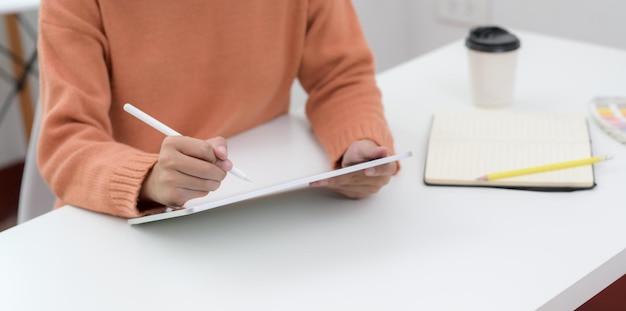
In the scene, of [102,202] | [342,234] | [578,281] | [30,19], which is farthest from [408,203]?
[30,19]

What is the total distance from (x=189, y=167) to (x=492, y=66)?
499mm

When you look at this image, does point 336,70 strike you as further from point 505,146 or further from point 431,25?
point 431,25

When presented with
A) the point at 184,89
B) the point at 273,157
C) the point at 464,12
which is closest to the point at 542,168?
the point at 273,157

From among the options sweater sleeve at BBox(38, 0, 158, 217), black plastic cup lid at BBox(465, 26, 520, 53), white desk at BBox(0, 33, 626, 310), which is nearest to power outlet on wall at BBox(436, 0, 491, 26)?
A: black plastic cup lid at BBox(465, 26, 520, 53)

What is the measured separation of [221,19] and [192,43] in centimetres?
5

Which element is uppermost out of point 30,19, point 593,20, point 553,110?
point 553,110

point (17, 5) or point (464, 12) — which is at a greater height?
point (17, 5)

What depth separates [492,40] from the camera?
1.09 meters

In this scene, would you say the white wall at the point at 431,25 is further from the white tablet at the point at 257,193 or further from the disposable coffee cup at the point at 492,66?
the white tablet at the point at 257,193

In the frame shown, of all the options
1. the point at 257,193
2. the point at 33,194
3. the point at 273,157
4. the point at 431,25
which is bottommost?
the point at 431,25

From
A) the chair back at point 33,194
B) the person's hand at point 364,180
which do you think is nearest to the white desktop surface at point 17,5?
the chair back at point 33,194

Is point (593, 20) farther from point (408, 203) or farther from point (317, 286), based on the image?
point (317, 286)

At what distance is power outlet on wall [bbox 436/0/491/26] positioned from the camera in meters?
2.05

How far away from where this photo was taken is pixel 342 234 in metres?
0.80
